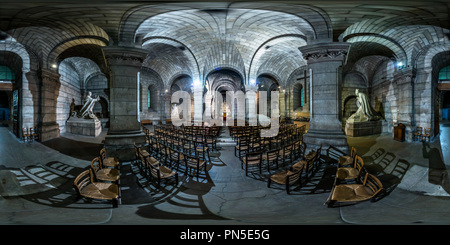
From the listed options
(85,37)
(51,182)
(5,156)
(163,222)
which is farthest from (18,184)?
(85,37)

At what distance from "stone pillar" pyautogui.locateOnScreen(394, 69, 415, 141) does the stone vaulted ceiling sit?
0.75 meters

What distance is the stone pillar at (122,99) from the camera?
19.7 feet

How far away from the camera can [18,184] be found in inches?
150

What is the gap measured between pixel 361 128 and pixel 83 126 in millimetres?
18199

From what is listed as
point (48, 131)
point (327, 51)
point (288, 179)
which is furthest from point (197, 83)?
point (288, 179)

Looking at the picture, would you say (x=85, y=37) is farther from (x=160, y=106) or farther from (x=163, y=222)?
(x=160, y=106)

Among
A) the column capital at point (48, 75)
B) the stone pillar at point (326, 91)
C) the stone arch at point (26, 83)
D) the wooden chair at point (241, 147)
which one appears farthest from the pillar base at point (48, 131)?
the stone pillar at point (326, 91)

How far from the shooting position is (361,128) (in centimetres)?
1102

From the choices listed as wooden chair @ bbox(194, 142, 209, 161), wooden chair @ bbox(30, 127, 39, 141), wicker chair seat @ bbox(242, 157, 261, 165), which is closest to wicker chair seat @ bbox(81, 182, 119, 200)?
wooden chair @ bbox(194, 142, 209, 161)

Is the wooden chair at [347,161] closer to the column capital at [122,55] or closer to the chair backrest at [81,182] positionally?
the chair backrest at [81,182]

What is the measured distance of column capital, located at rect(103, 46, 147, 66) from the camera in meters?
5.97

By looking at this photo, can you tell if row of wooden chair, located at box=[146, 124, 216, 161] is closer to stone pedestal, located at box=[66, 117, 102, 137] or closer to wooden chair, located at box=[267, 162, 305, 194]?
wooden chair, located at box=[267, 162, 305, 194]

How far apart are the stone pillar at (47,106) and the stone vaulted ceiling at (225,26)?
2.34 feet

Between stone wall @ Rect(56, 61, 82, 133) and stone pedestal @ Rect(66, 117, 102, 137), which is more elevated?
stone wall @ Rect(56, 61, 82, 133)
